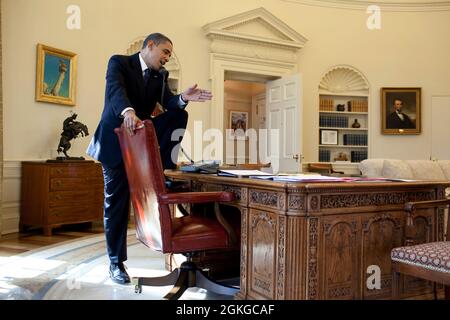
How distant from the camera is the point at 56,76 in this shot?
17.5 ft

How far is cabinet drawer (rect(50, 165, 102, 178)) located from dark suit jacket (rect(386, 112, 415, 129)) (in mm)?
5358

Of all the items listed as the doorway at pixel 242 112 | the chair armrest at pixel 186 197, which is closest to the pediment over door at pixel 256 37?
the doorway at pixel 242 112

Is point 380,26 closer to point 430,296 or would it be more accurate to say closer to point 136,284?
point 430,296

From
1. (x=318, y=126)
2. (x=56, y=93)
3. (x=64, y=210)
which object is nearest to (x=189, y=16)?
(x=56, y=93)

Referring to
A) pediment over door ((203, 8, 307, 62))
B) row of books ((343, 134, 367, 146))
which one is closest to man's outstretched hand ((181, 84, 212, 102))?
pediment over door ((203, 8, 307, 62))

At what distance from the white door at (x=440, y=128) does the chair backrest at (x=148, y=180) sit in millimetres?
7022

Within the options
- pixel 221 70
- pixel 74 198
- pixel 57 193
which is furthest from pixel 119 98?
pixel 221 70

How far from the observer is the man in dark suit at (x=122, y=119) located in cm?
263

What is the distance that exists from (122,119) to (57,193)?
8.88 ft

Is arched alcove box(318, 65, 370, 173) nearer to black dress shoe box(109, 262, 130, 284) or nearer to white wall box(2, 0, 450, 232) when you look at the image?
white wall box(2, 0, 450, 232)

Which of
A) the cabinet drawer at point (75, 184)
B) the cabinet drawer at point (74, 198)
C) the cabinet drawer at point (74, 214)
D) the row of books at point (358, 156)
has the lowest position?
the cabinet drawer at point (74, 214)

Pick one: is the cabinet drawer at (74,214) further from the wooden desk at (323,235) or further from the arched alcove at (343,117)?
the arched alcove at (343,117)

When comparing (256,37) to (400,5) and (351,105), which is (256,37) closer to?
(351,105)

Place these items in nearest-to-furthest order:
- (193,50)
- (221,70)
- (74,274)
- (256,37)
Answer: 1. (74,274)
2. (193,50)
3. (221,70)
4. (256,37)
